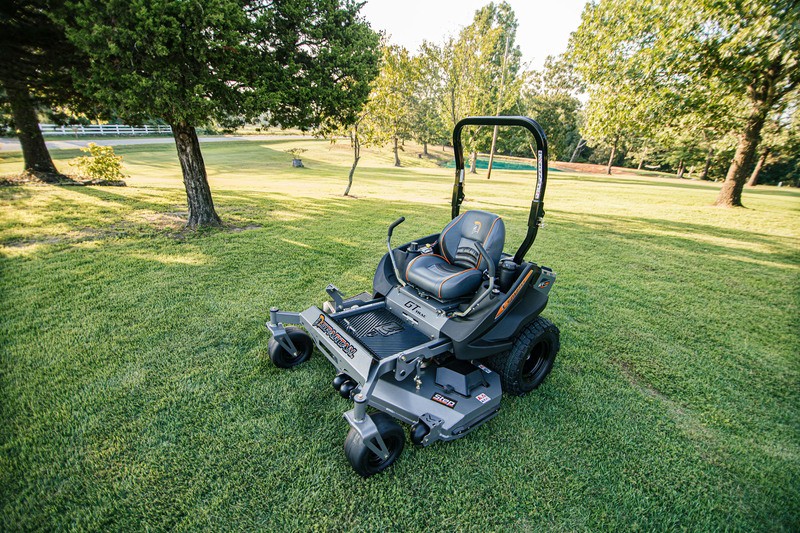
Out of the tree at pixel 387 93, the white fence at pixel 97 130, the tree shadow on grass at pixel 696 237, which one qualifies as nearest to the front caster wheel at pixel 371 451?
the tree shadow on grass at pixel 696 237

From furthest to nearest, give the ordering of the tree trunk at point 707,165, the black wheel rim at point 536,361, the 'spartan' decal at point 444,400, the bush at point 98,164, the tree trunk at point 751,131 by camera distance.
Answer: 1. the tree trunk at point 707,165
2. the bush at point 98,164
3. the tree trunk at point 751,131
4. the black wheel rim at point 536,361
5. the 'spartan' decal at point 444,400

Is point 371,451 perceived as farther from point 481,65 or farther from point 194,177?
point 481,65

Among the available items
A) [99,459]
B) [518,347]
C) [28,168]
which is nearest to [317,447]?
[99,459]

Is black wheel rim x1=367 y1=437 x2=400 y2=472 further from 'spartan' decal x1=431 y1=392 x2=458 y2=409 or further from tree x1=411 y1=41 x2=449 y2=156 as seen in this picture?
tree x1=411 y1=41 x2=449 y2=156

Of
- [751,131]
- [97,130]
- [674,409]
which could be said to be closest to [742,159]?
[751,131]

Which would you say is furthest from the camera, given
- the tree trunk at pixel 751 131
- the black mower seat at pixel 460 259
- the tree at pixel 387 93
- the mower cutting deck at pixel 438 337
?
the tree at pixel 387 93

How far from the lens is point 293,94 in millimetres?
6312

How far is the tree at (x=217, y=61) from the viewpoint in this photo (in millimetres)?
4648

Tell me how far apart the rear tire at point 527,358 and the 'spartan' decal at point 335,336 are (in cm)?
138

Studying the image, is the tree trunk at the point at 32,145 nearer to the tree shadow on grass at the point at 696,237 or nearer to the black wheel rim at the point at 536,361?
the black wheel rim at the point at 536,361

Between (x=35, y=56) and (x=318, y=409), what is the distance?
25.6ft

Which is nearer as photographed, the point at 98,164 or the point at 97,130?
the point at 98,164

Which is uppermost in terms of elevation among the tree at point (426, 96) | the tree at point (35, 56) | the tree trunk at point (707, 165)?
the tree at point (426, 96)

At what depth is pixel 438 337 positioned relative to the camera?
2.86 meters
